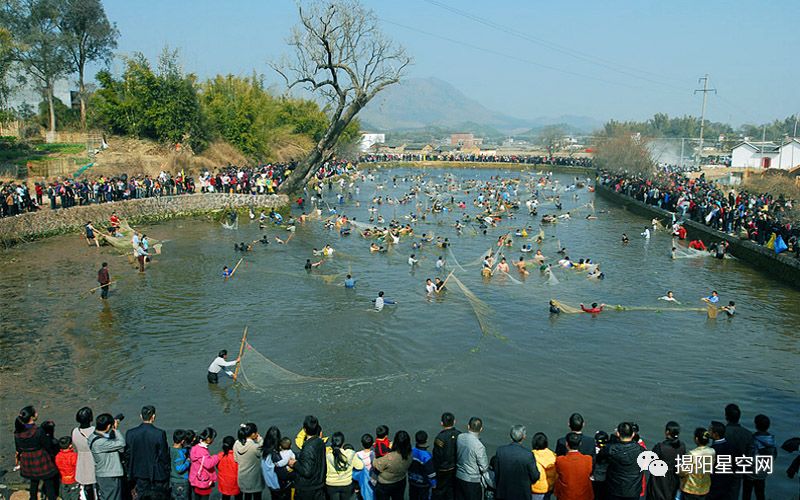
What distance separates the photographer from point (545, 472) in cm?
620

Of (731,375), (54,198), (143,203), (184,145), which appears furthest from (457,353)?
(184,145)

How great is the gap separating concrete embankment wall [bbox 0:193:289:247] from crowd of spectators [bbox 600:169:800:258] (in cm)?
2284

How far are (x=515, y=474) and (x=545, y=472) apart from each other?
499 millimetres

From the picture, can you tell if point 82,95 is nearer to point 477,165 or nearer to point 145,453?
point 145,453

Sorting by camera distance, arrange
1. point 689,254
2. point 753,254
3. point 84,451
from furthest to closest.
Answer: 1. point 689,254
2. point 753,254
3. point 84,451

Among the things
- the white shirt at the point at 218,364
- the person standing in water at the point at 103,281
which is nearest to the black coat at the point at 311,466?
the white shirt at the point at 218,364

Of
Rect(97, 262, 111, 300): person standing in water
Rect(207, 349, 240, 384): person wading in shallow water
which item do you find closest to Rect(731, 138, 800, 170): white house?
Rect(97, 262, 111, 300): person standing in water

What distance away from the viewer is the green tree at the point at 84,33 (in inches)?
1622

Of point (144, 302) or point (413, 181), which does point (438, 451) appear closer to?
point (144, 302)

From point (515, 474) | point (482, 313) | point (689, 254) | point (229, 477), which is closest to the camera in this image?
point (515, 474)

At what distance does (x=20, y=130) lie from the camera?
126ft

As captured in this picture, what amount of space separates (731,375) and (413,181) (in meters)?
47.7

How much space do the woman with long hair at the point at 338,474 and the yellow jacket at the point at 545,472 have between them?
187 centimetres

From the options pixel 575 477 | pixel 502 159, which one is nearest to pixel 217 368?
pixel 575 477
